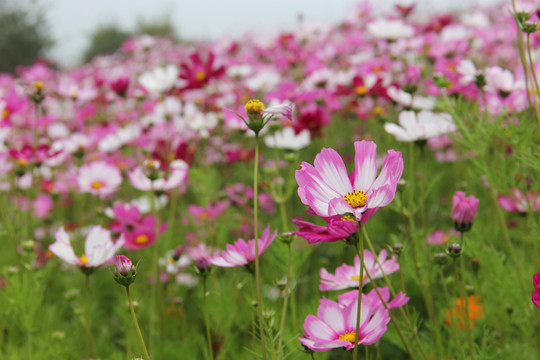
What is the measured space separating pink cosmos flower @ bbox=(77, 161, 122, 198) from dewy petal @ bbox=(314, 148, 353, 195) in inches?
36.6

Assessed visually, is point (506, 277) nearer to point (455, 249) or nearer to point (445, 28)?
point (455, 249)

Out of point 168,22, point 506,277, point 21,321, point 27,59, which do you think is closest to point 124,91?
point 21,321

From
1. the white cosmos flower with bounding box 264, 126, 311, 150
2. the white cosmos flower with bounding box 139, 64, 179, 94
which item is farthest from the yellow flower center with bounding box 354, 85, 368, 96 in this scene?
the white cosmos flower with bounding box 139, 64, 179, 94

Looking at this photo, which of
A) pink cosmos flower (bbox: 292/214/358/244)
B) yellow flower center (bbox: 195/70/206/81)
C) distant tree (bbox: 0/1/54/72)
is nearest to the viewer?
A: pink cosmos flower (bbox: 292/214/358/244)

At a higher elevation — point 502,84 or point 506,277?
point 502,84

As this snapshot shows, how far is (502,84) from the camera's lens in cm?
98

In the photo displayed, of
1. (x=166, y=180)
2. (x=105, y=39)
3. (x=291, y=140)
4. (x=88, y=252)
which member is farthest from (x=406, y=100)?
(x=105, y=39)

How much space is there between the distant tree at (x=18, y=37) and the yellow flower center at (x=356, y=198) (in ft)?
28.1

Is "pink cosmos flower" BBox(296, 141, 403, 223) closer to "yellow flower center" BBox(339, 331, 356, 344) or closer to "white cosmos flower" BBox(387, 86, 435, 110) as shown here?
"yellow flower center" BBox(339, 331, 356, 344)

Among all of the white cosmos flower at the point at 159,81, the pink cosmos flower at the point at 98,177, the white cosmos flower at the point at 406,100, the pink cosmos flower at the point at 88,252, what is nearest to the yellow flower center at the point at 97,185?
the pink cosmos flower at the point at 98,177

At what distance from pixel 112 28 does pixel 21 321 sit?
33.4 feet

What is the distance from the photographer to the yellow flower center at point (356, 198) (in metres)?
0.50

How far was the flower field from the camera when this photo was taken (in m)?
0.57

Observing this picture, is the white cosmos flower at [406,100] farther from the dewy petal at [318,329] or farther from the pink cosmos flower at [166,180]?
the dewy petal at [318,329]
